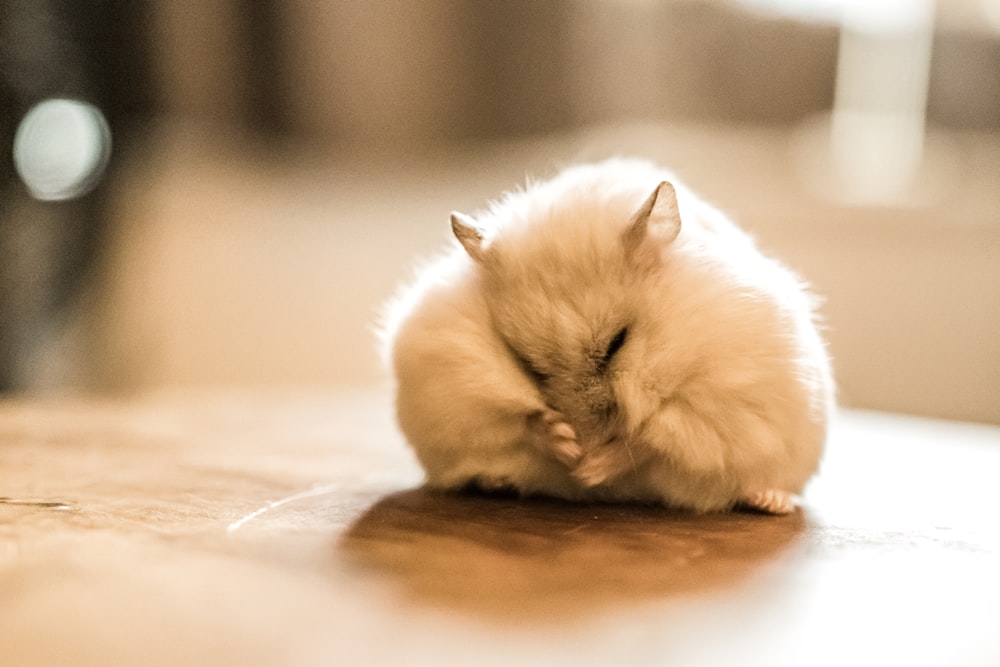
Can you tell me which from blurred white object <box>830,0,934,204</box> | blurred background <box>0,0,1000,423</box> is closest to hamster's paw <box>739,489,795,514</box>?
blurred background <box>0,0,1000,423</box>

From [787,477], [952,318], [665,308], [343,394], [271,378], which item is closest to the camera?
[665,308]

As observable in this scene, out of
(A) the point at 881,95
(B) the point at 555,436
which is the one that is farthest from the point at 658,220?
(A) the point at 881,95

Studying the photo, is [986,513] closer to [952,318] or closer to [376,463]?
[376,463]

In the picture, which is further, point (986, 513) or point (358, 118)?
point (358, 118)

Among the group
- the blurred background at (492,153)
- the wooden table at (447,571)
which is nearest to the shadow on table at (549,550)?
the wooden table at (447,571)

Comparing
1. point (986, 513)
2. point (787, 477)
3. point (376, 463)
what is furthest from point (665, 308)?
point (376, 463)

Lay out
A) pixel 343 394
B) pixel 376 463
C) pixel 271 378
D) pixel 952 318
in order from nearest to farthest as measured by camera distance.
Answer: pixel 376 463 < pixel 343 394 < pixel 952 318 < pixel 271 378

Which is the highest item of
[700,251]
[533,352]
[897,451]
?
[700,251]

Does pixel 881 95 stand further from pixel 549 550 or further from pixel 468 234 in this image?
pixel 549 550
